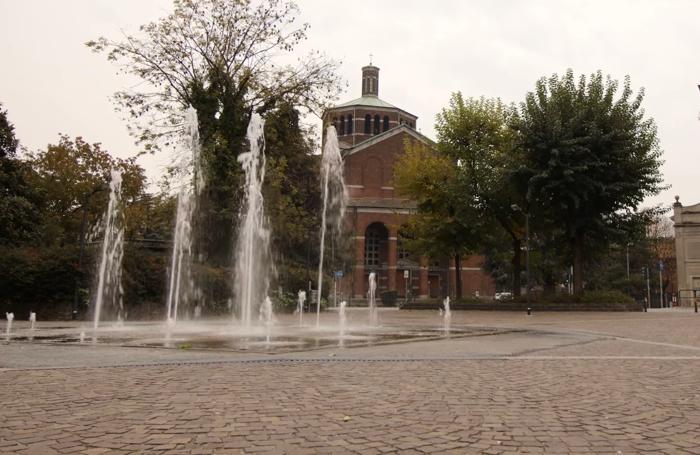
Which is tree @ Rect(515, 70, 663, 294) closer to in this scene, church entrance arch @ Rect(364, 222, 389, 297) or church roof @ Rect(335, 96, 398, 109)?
church entrance arch @ Rect(364, 222, 389, 297)

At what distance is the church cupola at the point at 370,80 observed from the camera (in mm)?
81438

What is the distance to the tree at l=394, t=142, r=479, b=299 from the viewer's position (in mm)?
30500

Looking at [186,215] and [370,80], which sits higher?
[370,80]

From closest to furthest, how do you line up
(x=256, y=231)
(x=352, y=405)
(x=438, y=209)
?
(x=352, y=405)
(x=256, y=231)
(x=438, y=209)

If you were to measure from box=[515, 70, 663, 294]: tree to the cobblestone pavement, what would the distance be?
18.9 m

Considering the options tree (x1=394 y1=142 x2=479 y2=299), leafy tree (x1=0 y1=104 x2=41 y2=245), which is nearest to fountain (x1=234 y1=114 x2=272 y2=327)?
tree (x1=394 y1=142 x2=479 y2=299)

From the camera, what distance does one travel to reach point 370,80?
81875 millimetres

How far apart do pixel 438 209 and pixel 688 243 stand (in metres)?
29.1

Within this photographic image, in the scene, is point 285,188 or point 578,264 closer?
point 578,264

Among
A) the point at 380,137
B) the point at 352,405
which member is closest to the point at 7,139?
the point at 352,405

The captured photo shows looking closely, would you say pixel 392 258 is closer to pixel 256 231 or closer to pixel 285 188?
pixel 285 188

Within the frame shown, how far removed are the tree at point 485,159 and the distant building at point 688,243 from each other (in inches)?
997

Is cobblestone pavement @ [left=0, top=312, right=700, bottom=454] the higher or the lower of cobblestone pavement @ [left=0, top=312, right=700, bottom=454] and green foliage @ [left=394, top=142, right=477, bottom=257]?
the lower

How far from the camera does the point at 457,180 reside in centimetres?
3061
